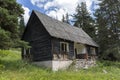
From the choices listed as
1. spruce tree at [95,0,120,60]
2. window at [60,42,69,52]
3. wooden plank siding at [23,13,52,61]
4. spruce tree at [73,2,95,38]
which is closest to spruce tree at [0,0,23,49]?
wooden plank siding at [23,13,52,61]

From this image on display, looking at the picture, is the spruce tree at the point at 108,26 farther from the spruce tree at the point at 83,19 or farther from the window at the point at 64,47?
the window at the point at 64,47

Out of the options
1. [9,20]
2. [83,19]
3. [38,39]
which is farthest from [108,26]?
[9,20]

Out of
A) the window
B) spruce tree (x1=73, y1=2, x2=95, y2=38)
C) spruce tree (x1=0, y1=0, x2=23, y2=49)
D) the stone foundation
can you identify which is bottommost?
the stone foundation

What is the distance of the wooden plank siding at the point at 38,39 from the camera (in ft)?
80.0

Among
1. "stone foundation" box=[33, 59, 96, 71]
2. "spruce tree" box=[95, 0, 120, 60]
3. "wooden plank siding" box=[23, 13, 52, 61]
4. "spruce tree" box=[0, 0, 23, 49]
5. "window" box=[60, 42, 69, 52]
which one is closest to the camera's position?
"spruce tree" box=[0, 0, 23, 49]

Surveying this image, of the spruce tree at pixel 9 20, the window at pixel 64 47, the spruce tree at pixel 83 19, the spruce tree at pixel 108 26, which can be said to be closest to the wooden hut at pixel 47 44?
the window at pixel 64 47

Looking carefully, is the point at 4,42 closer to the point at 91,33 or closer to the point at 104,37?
the point at 104,37

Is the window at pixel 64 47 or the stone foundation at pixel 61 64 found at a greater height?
the window at pixel 64 47

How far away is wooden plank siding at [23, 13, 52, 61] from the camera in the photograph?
24375 millimetres

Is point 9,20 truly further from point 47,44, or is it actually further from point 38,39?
point 38,39

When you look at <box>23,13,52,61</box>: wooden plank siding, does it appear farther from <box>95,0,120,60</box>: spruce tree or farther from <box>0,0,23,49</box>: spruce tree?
<box>95,0,120,60</box>: spruce tree

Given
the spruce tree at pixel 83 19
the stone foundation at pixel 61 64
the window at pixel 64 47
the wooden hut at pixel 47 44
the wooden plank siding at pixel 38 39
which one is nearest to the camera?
the stone foundation at pixel 61 64

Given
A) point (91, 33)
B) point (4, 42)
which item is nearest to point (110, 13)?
point (91, 33)

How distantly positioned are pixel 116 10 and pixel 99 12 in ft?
11.5
